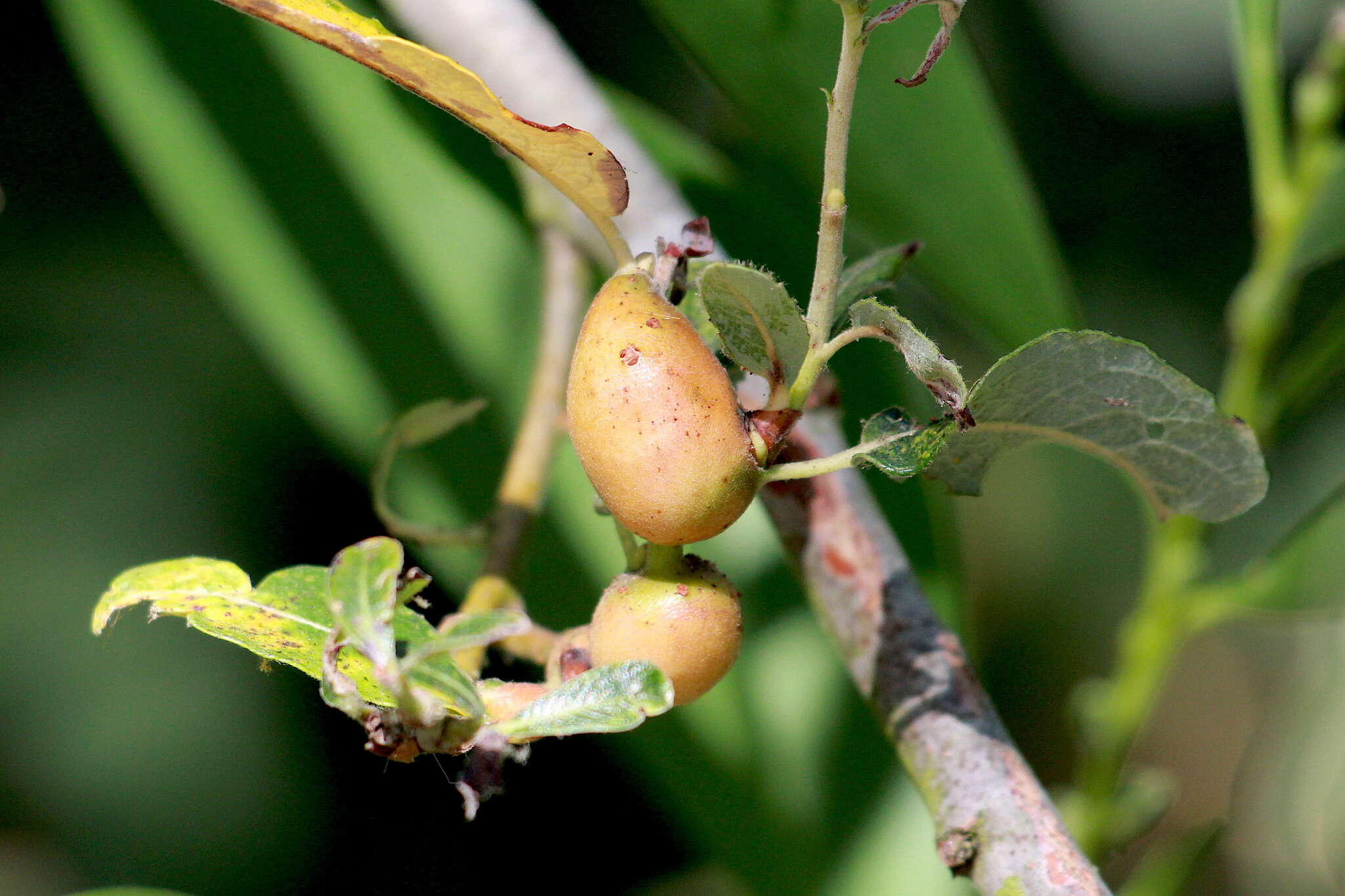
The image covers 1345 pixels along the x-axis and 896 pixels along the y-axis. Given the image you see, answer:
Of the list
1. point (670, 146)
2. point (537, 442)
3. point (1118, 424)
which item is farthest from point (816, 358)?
point (670, 146)

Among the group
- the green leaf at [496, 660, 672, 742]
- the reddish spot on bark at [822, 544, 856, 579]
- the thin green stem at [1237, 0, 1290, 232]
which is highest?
the thin green stem at [1237, 0, 1290, 232]

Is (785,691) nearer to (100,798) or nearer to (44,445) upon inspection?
(100,798)

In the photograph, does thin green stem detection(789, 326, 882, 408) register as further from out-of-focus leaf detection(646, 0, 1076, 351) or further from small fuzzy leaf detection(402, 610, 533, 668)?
out-of-focus leaf detection(646, 0, 1076, 351)

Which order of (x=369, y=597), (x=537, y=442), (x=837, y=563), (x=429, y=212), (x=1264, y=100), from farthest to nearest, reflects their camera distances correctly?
1. (x=429, y=212)
2. (x=1264, y=100)
3. (x=537, y=442)
4. (x=837, y=563)
5. (x=369, y=597)

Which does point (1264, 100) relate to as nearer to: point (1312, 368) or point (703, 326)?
point (1312, 368)

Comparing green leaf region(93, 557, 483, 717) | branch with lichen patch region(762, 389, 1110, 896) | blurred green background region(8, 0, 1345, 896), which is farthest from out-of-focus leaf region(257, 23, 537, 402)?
green leaf region(93, 557, 483, 717)

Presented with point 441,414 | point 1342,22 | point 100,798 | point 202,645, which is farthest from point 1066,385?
point 100,798
